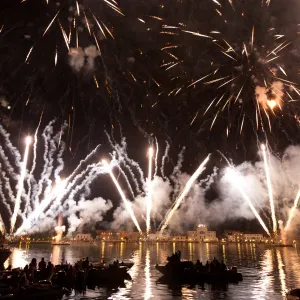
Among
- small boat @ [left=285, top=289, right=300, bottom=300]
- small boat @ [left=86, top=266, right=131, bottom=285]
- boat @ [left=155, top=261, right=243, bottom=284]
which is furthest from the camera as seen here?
boat @ [left=155, top=261, right=243, bottom=284]

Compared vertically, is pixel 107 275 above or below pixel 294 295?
above

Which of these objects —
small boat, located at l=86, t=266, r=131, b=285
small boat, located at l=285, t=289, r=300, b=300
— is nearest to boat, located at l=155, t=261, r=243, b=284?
small boat, located at l=86, t=266, r=131, b=285

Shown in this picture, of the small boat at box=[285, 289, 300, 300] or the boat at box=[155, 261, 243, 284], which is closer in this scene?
the small boat at box=[285, 289, 300, 300]

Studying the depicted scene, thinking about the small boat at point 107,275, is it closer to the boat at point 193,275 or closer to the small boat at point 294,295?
the boat at point 193,275

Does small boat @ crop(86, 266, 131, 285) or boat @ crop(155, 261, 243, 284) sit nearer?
small boat @ crop(86, 266, 131, 285)

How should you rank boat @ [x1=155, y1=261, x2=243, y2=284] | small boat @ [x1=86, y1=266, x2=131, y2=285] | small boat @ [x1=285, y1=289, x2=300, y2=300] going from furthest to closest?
boat @ [x1=155, y1=261, x2=243, y2=284]
small boat @ [x1=86, y1=266, x2=131, y2=285]
small boat @ [x1=285, y1=289, x2=300, y2=300]

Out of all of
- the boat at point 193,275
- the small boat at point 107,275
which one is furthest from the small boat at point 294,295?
the small boat at point 107,275

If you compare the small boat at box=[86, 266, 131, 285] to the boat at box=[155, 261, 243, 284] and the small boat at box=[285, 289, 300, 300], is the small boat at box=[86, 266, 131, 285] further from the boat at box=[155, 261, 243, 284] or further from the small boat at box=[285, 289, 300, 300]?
the small boat at box=[285, 289, 300, 300]

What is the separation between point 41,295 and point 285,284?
782 inches

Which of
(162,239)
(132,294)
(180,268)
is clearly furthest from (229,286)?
(162,239)

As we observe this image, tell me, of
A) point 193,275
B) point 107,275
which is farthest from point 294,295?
point 107,275

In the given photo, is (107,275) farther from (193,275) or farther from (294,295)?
(294,295)

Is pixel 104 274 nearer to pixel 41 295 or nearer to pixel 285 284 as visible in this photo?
pixel 41 295

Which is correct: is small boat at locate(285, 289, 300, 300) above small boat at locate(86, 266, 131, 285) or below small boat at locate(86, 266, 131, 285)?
below
